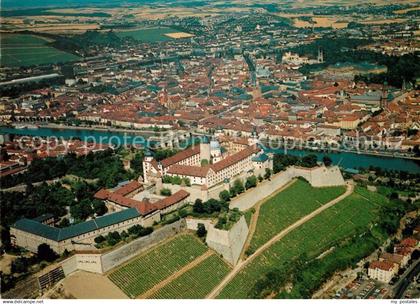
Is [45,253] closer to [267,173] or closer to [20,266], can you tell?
[20,266]

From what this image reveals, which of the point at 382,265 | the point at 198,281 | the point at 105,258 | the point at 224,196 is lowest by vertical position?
the point at 382,265

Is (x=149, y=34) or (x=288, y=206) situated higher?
(x=149, y=34)

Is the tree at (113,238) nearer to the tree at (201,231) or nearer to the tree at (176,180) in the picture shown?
the tree at (201,231)

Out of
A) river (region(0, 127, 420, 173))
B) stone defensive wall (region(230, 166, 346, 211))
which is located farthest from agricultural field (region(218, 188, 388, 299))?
river (region(0, 127, 420, 173))

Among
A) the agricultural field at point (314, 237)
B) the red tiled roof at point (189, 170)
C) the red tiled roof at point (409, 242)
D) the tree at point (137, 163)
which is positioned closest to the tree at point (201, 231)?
the agricultural field at point (314, 237)

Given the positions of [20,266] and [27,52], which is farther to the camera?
[27,52]

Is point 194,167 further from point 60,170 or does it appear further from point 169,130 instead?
point 169,130

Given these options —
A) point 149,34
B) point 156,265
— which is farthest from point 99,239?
point 149,34
